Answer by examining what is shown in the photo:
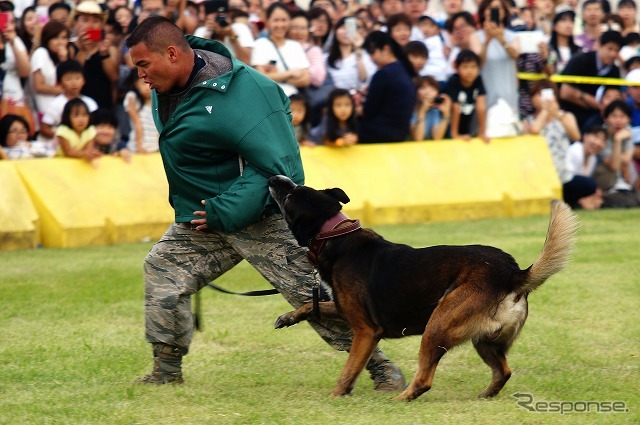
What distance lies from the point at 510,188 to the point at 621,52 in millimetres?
4045

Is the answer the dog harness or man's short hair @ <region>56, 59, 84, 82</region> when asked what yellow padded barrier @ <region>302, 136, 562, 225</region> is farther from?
the dog harness

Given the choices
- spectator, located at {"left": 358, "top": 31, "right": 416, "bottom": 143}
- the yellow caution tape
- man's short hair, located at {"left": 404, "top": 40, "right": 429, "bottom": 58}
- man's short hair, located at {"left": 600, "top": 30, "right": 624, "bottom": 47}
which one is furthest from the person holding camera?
man's short hair, located at {"left": 600, "top": 30, "right": 624, "bottom": 47}

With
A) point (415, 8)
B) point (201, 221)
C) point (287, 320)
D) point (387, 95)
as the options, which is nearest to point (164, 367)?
point (287, 320)

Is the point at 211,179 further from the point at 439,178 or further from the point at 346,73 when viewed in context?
the point at 346,73

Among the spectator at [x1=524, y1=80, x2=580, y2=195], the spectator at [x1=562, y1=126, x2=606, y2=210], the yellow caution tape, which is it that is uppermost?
the yellow caution tape

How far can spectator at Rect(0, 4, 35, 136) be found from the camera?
1283cm

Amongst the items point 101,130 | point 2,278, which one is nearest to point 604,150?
point 101,130

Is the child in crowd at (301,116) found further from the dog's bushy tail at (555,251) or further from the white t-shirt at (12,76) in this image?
the dog's bushy tail at (555,251)

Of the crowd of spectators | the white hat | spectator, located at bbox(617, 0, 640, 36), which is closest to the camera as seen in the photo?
the crowd of spectators

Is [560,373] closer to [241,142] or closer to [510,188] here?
[241,142]

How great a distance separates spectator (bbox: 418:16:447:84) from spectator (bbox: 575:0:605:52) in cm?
320

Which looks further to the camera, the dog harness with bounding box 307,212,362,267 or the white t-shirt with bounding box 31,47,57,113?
the white t-shirt with bounding box 31,47,57,113

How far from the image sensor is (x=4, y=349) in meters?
7.50

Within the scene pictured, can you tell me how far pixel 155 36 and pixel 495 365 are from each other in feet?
8.41
